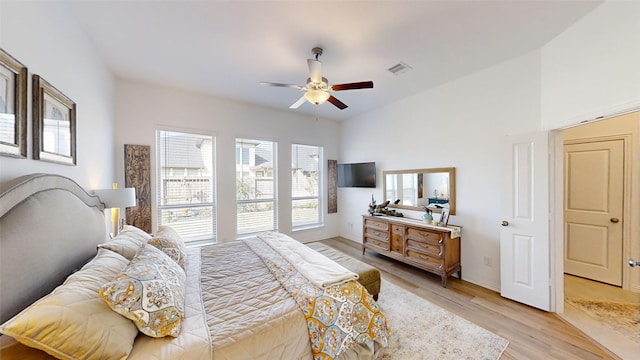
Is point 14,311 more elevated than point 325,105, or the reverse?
point 325,105

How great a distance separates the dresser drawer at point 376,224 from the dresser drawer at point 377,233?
36mm

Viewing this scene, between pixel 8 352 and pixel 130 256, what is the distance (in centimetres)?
97

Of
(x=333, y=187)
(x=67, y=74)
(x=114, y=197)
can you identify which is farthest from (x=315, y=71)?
(x=333, y=187)

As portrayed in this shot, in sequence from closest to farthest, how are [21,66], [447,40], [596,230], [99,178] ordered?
1. [21,66]
2. [447,40]
3. [99,178]
4. [596,230]

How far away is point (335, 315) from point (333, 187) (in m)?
4.05

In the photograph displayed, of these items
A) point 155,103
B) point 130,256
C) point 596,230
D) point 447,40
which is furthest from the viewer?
point 155,103

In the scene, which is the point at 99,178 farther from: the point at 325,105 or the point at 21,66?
the point at 325,105

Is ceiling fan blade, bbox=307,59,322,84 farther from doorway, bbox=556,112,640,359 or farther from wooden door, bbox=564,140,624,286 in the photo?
wooden door, bbox=564,140,624,286

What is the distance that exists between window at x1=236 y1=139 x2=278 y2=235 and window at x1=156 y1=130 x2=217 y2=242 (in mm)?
494

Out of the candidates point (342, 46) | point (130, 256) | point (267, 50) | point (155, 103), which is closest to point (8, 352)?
point (130, 256)

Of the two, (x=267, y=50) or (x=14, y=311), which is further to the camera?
(x=267, y=50)

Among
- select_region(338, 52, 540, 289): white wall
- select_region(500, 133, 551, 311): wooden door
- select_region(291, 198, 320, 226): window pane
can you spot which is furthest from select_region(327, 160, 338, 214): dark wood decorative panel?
select_region(500, 133, 551, 311): wooden door

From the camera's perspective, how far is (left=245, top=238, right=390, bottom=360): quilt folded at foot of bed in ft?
4.87

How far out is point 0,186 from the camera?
116cm
